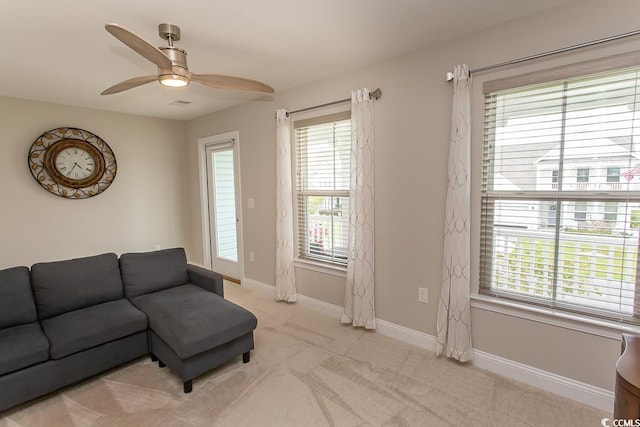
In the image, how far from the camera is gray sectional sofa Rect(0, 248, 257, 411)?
78.9 inches

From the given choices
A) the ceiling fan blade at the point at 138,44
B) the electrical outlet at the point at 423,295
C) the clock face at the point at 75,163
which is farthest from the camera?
the clock face at the point at 75,163

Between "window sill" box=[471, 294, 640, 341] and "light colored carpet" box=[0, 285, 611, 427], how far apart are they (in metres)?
0.48

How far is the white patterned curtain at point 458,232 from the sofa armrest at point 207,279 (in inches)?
77.5

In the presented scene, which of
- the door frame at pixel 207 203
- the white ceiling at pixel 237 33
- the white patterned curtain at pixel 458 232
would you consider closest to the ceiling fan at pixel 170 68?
the white ceiling at pixel 237 33

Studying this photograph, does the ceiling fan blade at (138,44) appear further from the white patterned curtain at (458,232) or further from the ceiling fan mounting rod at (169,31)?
the white patterned curtain at (458,232)

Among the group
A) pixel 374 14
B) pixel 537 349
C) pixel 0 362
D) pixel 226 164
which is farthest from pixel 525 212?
pixel 226 164

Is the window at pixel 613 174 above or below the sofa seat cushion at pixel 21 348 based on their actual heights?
above

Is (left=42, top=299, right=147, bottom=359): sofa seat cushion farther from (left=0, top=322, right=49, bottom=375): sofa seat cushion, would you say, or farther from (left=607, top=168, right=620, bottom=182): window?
(left=607, top=168, right=620, bottom=182): window

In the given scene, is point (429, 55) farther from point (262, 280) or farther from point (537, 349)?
point (262, 280)

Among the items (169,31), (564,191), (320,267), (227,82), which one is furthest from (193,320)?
(564,191)

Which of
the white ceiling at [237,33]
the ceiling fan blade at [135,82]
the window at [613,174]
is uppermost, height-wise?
the white ceiling at [237,33]

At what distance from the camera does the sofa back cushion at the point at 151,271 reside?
2828 mm

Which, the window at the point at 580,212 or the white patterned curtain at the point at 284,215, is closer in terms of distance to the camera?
the window at the point at 580,212

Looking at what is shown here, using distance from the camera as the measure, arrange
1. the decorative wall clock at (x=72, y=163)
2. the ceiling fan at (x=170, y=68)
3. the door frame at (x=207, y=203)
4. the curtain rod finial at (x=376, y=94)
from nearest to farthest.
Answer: the ceiling fan at (x=170, y=68)
the curtain rod finial at (x=376, y=94)
the decorative wall clock at (x=72, y=163)
the door frame at (x=207, y=203)
